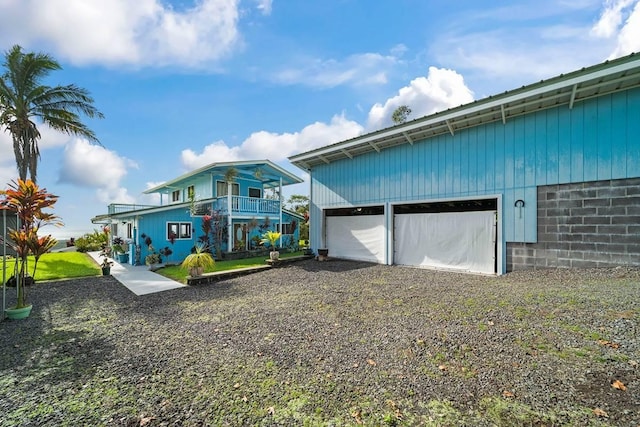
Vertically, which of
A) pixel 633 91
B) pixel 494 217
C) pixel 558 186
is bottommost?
pixel 494 217

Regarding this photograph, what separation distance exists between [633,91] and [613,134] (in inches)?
42.7

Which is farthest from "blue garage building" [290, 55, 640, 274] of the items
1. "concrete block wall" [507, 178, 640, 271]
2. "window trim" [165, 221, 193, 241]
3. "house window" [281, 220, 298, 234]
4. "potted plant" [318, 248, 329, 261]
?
"window trim" [165, 221, 193, 241]

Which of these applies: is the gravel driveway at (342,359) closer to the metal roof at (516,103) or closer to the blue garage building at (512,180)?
the blue garage building at (512,180)

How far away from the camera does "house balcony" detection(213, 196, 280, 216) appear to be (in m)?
15.8

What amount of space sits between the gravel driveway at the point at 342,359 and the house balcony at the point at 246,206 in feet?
31.0

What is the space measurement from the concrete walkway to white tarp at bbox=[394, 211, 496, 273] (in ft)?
27.3

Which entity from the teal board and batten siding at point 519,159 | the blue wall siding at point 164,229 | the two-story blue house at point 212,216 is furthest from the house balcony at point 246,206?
the teal board and batten siding at point 519,159

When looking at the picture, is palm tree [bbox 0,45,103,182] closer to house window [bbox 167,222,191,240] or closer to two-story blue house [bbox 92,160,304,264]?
two-story blue house [bbox 92,160,304,264]

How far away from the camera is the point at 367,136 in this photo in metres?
10.8

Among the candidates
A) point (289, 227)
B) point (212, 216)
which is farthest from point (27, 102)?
point (289, 227)

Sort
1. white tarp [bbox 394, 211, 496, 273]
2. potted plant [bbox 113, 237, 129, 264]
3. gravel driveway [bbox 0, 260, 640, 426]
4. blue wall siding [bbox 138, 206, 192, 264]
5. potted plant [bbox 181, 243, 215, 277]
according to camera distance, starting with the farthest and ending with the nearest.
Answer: potted plant [bbox 113, 237, 129, 264], blue wall siding [bbox 138, 206, 192, 264], white tarp [bbox 394, 211, 496, 273], potted plant [bbox 181, 243, 215, 277], gravel driveway [bbox 0, 260, 640, 426]

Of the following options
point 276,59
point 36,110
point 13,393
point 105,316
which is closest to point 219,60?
point 276,59

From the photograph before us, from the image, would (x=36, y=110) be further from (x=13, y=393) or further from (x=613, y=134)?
(x=613, y=134)

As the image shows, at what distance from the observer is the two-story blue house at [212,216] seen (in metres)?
14.1
